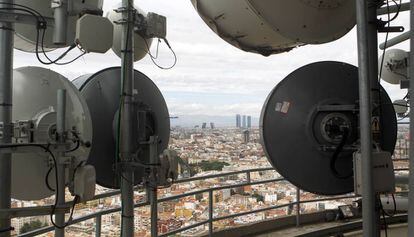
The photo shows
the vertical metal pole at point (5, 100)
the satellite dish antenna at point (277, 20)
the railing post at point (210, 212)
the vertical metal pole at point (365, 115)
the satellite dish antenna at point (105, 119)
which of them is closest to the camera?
the vertical metal pole at point (365, 115)

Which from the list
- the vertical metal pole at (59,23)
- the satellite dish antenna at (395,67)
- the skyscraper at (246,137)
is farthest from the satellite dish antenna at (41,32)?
the satellite dish antenna at (395,67)

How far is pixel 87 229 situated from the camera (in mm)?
3609

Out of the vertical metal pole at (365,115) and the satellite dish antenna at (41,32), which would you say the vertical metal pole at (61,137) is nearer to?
the satellite dish antenna at (41,32)

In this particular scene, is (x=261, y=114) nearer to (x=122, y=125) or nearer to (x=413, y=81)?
(x=122, y=125)

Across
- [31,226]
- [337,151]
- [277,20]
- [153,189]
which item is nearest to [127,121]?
[153,189]

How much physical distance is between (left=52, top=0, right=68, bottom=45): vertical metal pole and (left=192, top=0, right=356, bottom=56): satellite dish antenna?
1.12 meters

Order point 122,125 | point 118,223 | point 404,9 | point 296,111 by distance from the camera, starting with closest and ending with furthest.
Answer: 1. point 404,9
2. point 296,111
3. point 122,125
4. point 118,223

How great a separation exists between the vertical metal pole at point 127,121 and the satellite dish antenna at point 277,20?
0.71 meters

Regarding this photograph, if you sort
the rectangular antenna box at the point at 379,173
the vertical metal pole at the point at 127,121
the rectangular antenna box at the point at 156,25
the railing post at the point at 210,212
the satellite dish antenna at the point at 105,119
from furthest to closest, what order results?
1. the railing post at the point at 210,212
2. the rectangular antenna box at the point at 156,25
3. the satellite dish antenna at the point at 105,119
4. the vertical metal pole at the point at 127,121
5. the rectangular antenna box at the point at 379,173

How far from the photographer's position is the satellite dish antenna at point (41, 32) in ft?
8.61

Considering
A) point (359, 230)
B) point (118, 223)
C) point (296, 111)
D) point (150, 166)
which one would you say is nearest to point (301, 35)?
point (296, 111)

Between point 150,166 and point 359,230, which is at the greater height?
point 150,166

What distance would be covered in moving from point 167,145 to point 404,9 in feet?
8.88

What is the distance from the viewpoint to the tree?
9.21ft
